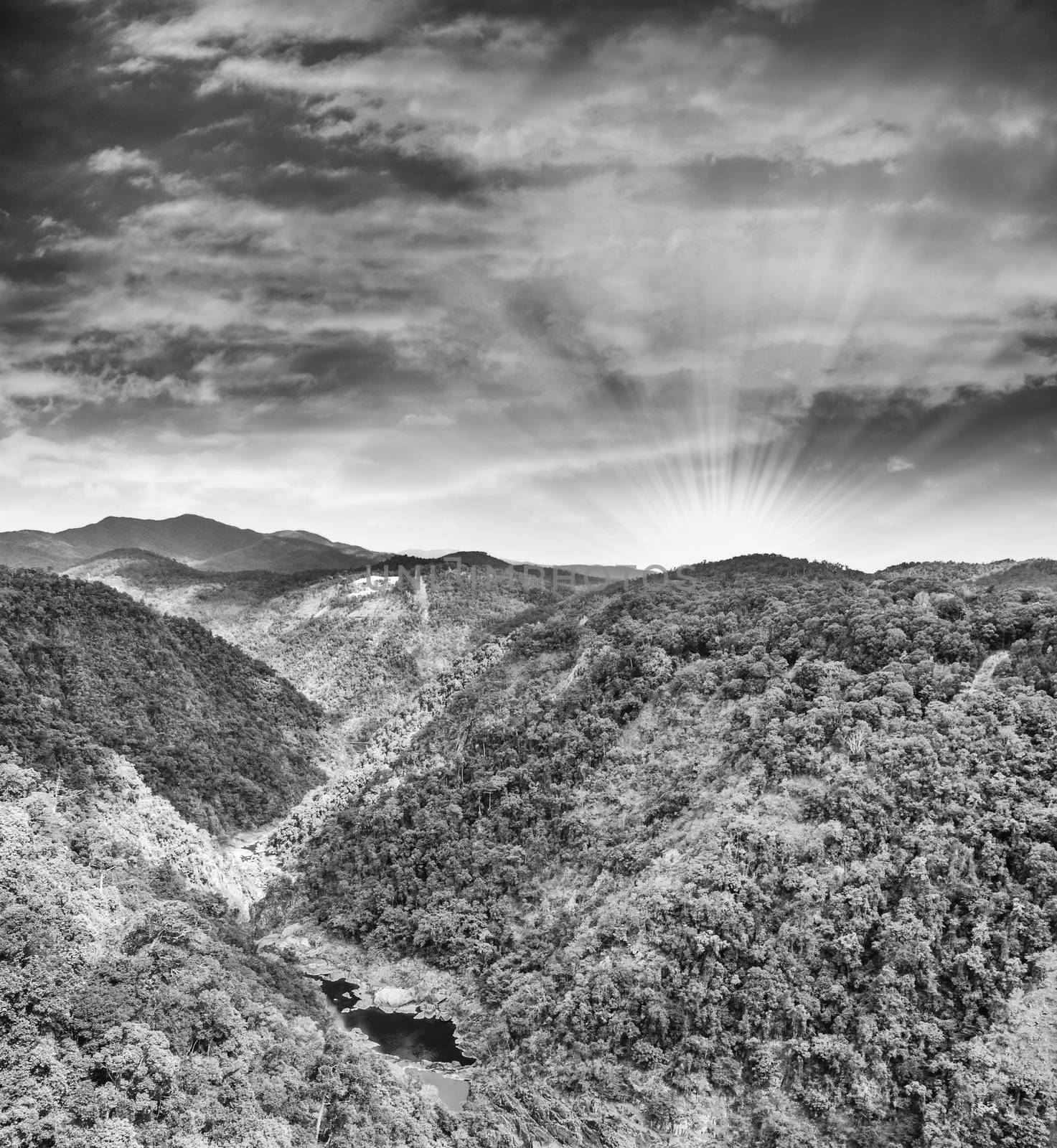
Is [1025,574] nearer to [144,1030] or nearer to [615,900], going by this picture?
[615,900]

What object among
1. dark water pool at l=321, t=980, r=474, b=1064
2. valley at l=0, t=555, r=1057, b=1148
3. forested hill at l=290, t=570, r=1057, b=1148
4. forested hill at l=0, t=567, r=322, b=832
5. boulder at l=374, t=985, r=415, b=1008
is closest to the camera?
valley at l=0, t=555, r=1057, b=1148

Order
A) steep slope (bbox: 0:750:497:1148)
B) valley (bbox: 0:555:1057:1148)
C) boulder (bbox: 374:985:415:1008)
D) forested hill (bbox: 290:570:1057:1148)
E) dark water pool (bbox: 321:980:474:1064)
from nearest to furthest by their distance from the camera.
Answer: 1. steep slope (bbox: 0:750:497:1148)
2. valley (bbox: 0:555:1057:1148)
3. forested hill (bbox: 290:570:1057:1148)
4. dark water pool (bbox: 321:980:474:1064)
5. boulder (bbox: 374:985:415:1008)

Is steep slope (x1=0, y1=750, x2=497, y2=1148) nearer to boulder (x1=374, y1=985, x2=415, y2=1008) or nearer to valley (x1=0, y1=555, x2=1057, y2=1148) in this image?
valley (x1=0, y1=555, x2=1057, y2=1148)

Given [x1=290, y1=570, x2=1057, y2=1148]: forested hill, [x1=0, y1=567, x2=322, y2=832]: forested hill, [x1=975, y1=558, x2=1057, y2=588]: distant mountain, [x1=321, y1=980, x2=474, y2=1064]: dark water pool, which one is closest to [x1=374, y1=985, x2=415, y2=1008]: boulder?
[x1=321, y1=980, x2=474, y2=1064]: dark water pool

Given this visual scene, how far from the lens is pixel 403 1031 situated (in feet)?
252

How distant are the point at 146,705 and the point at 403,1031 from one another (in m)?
59.5

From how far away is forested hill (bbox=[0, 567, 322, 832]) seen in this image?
86.1 m

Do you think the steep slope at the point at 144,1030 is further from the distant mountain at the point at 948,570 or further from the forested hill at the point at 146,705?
the distant mountain at the point at 948,570

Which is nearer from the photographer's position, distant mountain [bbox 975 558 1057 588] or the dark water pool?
the dark water pool

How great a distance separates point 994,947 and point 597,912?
3192 cm

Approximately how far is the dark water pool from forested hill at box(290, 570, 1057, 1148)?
476 centimetres

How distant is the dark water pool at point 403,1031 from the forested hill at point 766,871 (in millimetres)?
4757

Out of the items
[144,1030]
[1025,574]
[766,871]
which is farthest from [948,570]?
[144,1030]

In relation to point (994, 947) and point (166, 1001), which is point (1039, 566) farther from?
point (166, 1001)
